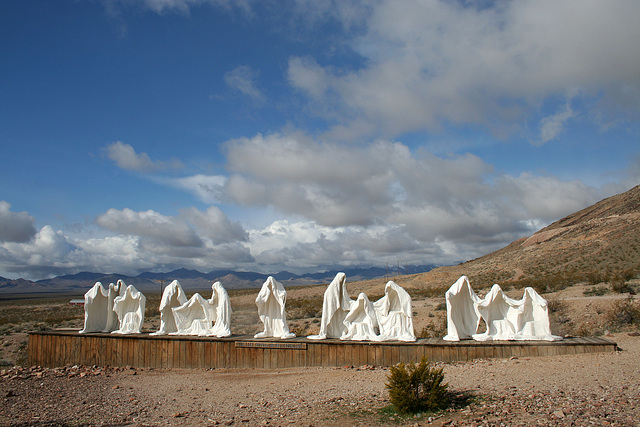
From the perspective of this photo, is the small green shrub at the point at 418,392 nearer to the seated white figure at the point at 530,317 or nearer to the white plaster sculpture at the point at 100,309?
the seated white figure at the point at 530,317

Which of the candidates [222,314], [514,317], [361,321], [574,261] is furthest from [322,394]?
[574,261]

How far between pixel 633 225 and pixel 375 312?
47.0 m

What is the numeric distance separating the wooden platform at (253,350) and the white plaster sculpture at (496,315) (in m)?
0.39

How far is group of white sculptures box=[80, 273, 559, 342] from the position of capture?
→ 10.3 meters

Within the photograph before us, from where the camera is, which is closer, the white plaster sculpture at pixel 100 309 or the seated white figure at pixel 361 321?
the seated white figure at pixel 361 321

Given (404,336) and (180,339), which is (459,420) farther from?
(180,339)

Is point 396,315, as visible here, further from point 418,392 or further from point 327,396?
point 418,392

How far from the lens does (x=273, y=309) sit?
11656 millimetres

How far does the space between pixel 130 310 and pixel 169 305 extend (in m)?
1.57

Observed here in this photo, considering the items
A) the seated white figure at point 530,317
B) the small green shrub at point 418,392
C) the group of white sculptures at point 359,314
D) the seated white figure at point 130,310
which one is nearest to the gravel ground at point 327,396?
the small green shrub at point 418,392

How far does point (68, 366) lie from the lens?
492 inches

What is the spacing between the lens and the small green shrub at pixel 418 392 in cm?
599

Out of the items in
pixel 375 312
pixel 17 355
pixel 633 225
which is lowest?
pixel 17 355

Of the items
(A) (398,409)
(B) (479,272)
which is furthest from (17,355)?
(B) (479,272)
